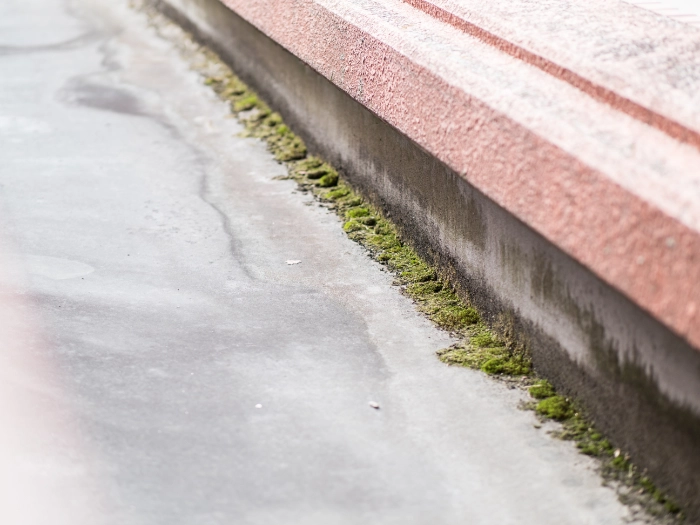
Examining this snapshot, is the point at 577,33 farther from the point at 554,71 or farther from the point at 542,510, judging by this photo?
the point at 542,510

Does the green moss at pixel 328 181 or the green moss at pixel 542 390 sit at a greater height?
the green moss at pixel 328 181

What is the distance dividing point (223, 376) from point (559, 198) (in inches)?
A: 50.6

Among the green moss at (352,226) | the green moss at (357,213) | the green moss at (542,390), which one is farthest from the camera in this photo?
the green moss at (357,213)

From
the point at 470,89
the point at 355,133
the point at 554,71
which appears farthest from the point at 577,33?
the point at 355,133

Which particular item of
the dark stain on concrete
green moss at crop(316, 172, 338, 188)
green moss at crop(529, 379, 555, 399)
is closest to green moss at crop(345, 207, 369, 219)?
green moss at crop(316, 172, 338, 188)

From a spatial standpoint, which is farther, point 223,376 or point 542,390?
point 223,376

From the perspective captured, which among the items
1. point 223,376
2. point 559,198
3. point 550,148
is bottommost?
point 223,376

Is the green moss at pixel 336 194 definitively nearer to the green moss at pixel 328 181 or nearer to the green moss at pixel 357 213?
the green moss at pixel 328 181

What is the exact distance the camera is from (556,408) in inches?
115

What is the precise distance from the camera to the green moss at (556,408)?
9.54 ft

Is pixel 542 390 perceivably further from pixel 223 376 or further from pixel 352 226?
pixel 352 226

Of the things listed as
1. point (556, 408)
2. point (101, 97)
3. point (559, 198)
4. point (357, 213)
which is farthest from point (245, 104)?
point (559, 198)

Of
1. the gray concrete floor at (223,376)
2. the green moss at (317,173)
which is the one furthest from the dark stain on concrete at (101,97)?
the green moss at (317,173)

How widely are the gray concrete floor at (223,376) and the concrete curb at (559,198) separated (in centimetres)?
25
